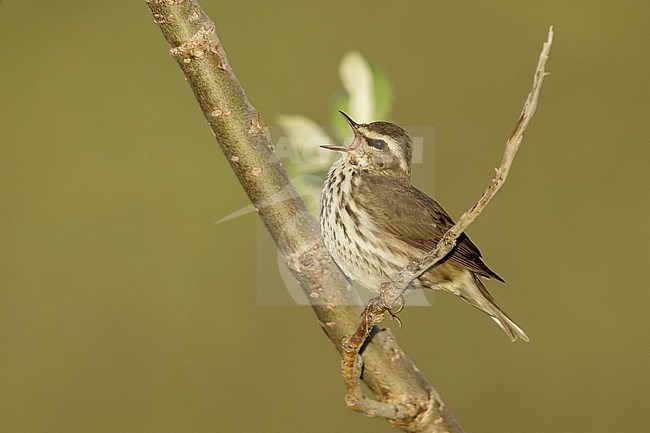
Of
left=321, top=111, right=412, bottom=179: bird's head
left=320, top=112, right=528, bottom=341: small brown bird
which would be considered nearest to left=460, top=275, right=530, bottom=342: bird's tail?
left=320, top=112, right=528, bottom=341: small brown bird

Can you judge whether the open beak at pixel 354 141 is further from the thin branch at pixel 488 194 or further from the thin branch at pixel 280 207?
the thin branch at pixel 488 194

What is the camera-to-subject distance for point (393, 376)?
1330 mm

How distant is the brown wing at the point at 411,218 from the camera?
1.55 m

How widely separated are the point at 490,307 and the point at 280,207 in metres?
0.62

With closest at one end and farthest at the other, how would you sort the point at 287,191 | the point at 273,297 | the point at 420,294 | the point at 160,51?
the point at 287,191 → the point at 273,297 → the point at 420,294 → the point at 160,51

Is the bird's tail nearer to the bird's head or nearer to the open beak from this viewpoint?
the bird's head

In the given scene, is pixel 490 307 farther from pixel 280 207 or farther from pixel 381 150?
pixel 280 207

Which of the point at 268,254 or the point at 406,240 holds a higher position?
the point at 268,254

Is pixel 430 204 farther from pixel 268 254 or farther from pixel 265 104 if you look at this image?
pixel 265 104

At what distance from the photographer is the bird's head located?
4.85 feet

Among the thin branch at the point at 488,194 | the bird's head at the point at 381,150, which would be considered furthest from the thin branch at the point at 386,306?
the bird's head at the point at 381,150

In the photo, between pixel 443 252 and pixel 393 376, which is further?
pixel 393 376

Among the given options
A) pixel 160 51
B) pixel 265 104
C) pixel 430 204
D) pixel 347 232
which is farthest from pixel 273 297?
pixel 160 51

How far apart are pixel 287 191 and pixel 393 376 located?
Result: 0.39 meters
